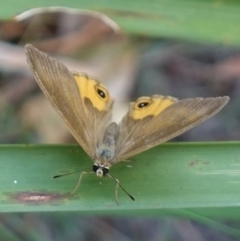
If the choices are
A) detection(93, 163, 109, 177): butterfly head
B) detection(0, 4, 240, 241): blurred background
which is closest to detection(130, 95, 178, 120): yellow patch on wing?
detection(93, 163, 109, 177): butterfly head

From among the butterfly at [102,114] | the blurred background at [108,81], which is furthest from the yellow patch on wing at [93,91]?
the blurred background at [108,81]

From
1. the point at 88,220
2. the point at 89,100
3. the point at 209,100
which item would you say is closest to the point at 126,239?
the point at 88,220

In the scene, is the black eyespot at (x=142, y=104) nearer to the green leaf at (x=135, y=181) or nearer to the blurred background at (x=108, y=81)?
the green leaf at (x=135, y=181)

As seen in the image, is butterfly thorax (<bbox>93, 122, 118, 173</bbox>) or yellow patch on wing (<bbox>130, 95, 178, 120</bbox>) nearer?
butterfly thorax (<bbox>93, 122, 118, 173</bbox>)

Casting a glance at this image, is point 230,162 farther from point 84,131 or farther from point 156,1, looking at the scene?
point 156,1

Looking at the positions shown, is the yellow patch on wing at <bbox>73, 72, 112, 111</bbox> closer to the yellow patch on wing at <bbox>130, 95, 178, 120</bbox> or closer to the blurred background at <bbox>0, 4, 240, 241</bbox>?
the yellow patch on wing at <bbox>130, 95, 178, 120</bbox>

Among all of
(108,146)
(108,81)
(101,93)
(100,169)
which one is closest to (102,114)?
(101,93)

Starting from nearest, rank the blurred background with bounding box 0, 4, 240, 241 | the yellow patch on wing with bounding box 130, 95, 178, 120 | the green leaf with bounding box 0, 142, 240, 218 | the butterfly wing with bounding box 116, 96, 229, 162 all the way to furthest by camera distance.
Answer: the green leaf with bounding box 0, 142, 240, 218 → the butterfly wing with bounding box 116, 96, 229, 162 → the yellow patch on wing with bounding box 130, 95, 178, 120 → the blurred background with bounding box 0, 4, 240, 241
